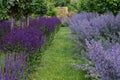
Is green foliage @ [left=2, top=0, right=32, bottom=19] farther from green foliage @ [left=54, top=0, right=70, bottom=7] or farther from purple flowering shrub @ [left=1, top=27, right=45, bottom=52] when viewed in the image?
green foliage @ [left=54, top=0, right=70, bottom=7]

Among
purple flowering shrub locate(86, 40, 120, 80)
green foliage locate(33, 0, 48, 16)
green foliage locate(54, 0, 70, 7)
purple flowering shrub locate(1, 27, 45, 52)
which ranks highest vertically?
purple flowering shrub locate(86, 40, 120, 80)

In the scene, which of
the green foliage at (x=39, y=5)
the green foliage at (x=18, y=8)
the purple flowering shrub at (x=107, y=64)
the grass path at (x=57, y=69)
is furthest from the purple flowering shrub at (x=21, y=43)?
the green foliage at (x=39, y=5)

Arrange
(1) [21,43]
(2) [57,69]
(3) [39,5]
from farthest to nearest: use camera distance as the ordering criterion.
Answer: (3) [39,5]
(2) [57,69]
(1) [21,43]

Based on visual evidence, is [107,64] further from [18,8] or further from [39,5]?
[39,5]

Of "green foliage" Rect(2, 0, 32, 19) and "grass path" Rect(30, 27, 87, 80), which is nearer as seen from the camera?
"grass path" Rect(30, 27, 87, 80)

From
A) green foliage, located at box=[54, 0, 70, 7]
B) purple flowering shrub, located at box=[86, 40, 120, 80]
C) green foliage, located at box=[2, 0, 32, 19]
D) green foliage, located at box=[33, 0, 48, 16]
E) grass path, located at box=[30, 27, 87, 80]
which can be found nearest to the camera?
purple flowering shrub, located at box=[86, 40, 120, 80]

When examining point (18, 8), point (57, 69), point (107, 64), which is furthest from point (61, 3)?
point (107, 64)

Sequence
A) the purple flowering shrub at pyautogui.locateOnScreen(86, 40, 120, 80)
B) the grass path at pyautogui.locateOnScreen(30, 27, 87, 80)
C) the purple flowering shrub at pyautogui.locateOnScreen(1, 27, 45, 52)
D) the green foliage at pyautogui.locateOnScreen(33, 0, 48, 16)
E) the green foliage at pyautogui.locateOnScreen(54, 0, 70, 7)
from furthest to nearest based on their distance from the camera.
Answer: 1. the green foliage at pyautogui.locateOnScreen(54, 0, 70, 7)
2. the green foliage at pyautogui.locateOnScreen(33, 0, 48, 16)
3. the grass path at pyautogui.locateOnScreen(30, 27, 87, 80)
4. the purple flowering shrub at pyautogui.locateOnScreen(1, 27, 45, 52)
5. the purple flowering shrub at pyautogui.locateOnScreen(86, 40, 120, 80)

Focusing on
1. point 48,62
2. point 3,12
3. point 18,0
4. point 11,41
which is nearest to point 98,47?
point 11,41

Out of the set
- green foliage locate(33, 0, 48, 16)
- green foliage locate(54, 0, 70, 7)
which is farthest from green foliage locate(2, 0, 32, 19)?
green foliage locate(54, 0, 70, 7)

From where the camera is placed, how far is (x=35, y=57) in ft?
16.6

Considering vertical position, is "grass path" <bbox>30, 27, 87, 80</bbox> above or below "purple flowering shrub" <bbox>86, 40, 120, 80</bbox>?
below

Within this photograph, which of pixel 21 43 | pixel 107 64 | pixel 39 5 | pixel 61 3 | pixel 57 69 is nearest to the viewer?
pixel 107 64

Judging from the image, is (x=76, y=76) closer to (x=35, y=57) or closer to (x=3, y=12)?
(x=35, y=57)
